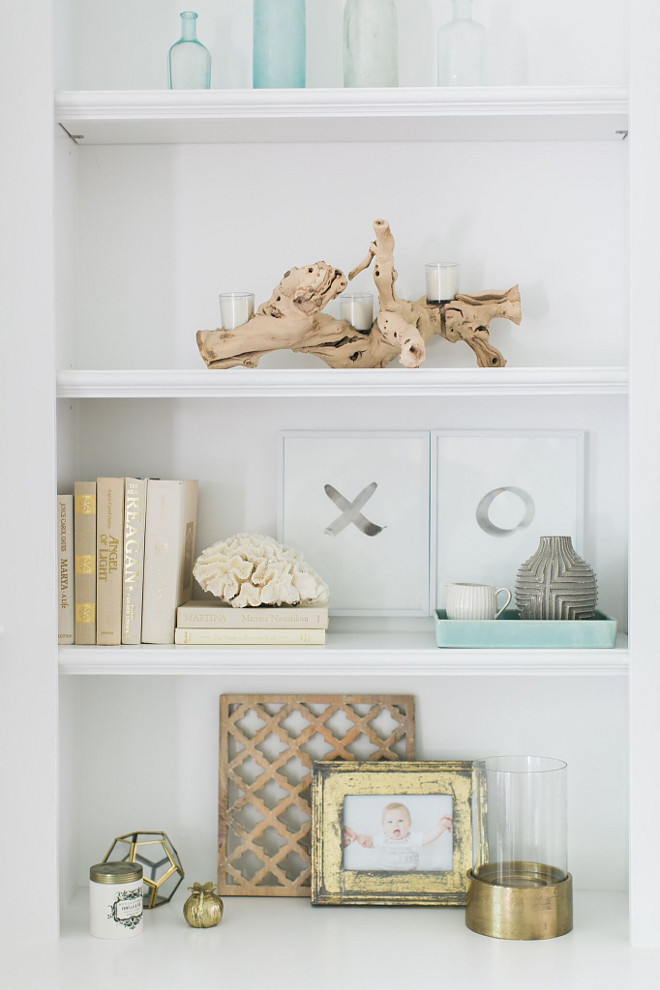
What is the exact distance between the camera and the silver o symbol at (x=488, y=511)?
1.65 m

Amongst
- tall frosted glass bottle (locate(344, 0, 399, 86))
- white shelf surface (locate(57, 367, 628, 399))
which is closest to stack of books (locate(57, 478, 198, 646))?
white shelf surface (locate(57, 367, 628, 399))

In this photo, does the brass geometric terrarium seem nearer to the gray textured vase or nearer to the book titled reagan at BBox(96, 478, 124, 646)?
the book titled reagan at BBox(96, 478, 124, 646)

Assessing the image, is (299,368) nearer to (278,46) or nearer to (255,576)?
(255,576)

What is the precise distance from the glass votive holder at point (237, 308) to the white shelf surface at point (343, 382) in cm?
9

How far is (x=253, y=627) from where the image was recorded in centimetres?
149

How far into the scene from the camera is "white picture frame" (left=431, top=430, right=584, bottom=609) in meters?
1.64

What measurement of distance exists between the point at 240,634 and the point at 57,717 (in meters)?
0.30

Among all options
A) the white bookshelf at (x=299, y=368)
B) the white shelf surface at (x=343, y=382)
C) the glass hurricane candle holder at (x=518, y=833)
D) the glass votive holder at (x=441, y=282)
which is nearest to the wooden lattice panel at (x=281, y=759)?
the white bookshelf at (x=299, y=368)

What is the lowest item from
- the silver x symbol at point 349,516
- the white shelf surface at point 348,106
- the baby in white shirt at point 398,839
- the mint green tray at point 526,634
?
the baby in white shirt at point 398,839

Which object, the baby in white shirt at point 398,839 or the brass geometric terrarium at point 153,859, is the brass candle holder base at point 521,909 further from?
the brass geometric terrarium at point 153,859

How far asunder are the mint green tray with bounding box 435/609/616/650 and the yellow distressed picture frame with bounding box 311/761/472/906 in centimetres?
25

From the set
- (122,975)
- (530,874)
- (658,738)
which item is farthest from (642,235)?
(122,975)

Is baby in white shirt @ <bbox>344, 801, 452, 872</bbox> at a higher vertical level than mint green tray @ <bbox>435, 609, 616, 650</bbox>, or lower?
lower

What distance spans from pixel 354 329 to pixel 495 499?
38 centimetres
